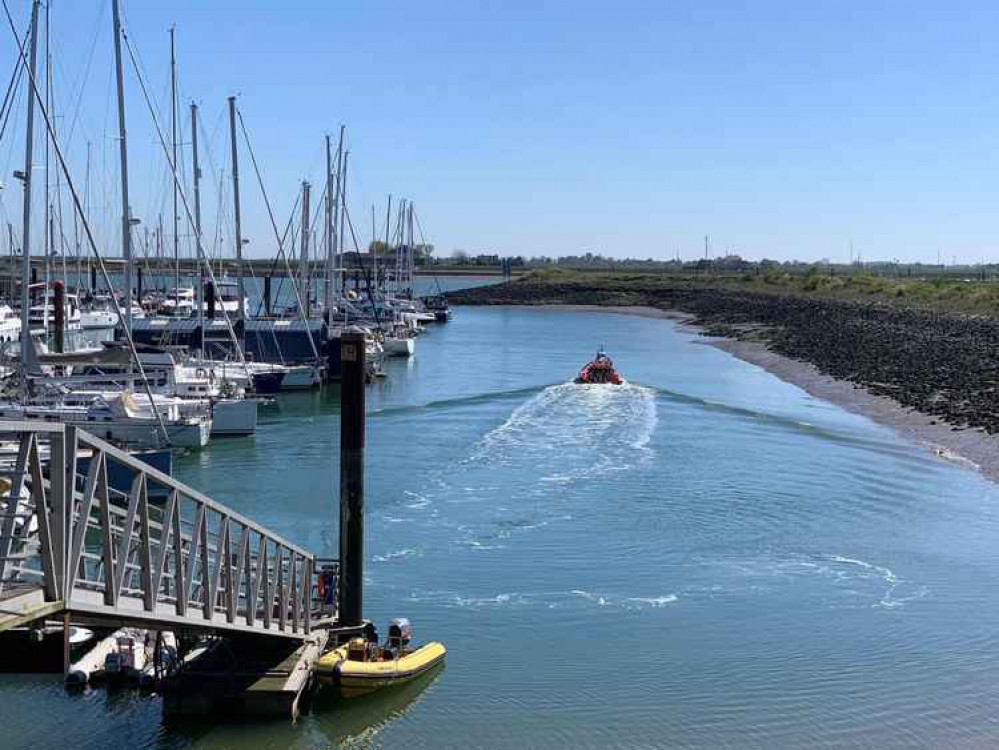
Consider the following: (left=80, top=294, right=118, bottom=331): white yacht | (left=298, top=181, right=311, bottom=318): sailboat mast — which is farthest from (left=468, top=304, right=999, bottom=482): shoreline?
(left=80, top=294, right=118, bottom=331): white yacht

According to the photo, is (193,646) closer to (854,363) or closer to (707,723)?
(707,723)

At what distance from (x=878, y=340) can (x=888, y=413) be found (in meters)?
36.4

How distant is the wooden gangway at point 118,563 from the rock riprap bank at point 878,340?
3847cm

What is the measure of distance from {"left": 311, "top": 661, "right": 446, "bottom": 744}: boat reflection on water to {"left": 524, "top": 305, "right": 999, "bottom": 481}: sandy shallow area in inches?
1093

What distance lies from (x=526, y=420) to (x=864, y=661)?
34112 mm

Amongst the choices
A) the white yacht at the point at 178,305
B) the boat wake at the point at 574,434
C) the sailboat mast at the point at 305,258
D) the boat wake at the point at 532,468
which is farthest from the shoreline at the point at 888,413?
the white yacht at the point at 178,305

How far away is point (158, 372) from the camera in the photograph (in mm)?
51406

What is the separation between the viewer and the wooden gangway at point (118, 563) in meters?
12.4

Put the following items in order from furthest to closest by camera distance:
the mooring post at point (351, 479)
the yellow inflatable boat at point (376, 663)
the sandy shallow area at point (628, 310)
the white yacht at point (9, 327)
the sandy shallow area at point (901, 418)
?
the sandy shallow area at point (628, 310) < the white yacht at point (9, 327) < the sandy shallow area at point (901, 418) < the mooring post at point (351, 479) < the yellow inflatable boat at point (376, 663)

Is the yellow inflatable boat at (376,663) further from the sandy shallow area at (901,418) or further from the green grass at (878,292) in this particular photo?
the green grass at (878,292)

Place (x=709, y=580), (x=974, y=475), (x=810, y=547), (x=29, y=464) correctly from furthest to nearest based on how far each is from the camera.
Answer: (x=974, y=475) → (x=810, y=547) → (x=709, y=580) → (x=29, y=464)

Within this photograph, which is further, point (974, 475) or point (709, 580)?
point (974, 475)

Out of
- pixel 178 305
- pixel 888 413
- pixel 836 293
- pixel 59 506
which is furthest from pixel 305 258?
pixel 836 293

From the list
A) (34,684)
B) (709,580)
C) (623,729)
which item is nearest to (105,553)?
(34,684)
